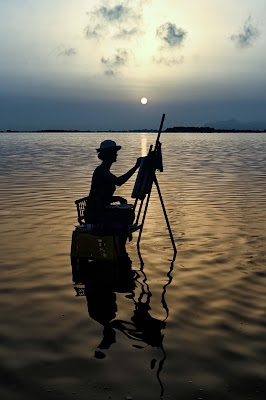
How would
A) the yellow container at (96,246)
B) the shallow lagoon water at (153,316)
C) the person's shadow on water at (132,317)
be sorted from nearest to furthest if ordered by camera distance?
the shallow lagoon water at (153,316) < the person's shadow on water at (132,317) < the yellow container at (96,246)

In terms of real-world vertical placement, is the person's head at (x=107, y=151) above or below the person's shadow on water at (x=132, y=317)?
above

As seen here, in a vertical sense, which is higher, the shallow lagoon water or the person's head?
the person's head

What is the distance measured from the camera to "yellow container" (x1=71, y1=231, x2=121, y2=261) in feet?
27.1

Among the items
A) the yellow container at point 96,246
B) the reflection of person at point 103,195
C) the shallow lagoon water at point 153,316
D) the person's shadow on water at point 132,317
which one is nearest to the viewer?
the shallow lagoon water at point 153,316

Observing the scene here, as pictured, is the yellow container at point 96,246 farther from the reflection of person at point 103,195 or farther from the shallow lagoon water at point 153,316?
the reflection of person at point 103,195

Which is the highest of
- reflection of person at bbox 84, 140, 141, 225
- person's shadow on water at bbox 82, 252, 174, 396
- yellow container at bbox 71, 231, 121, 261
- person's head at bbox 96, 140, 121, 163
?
person's head at bbox 96, 140, 121, 163

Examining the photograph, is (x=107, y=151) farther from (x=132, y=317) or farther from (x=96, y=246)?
(x=132, y=317)

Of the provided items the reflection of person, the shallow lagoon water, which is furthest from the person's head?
the shallow lagoon water

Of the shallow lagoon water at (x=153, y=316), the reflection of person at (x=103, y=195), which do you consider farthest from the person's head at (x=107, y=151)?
the shallow lagoon water at (x=153, y=316)

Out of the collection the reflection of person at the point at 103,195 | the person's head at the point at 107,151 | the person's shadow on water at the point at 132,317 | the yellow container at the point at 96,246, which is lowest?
the person's shadow on water at the point at 132,317

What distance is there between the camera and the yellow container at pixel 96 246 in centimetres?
826

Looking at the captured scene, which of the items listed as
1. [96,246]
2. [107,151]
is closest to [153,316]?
[96,246]

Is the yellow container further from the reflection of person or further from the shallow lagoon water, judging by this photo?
the reflection of person

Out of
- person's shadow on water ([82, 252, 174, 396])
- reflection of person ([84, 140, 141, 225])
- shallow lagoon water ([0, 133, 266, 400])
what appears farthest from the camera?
reflection of person ([84, 140, 141, 225])
